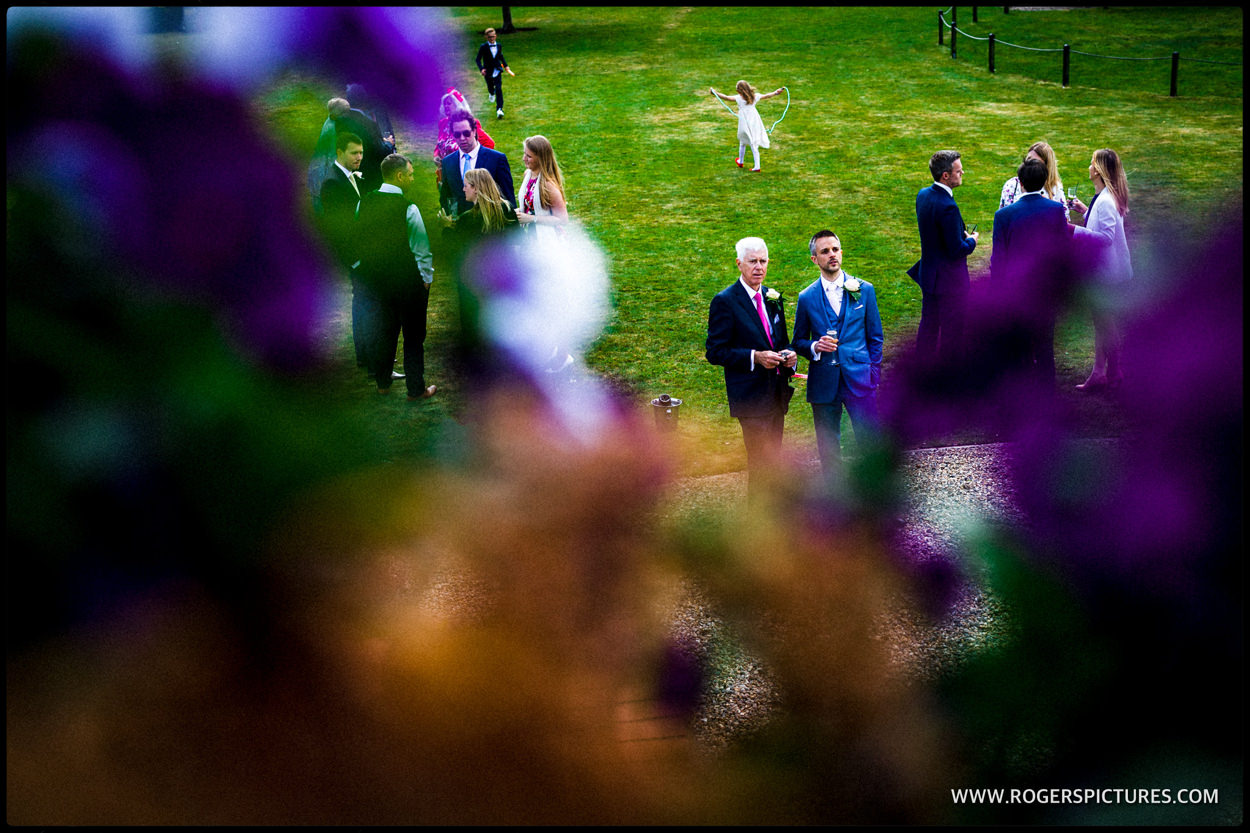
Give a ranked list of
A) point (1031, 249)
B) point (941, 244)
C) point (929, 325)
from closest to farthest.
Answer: point (1031, 249) → point (941, 244) → point (929, 325)

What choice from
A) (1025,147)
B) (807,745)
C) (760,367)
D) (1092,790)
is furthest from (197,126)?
(1025,147)

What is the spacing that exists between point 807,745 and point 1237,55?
24.4 metres

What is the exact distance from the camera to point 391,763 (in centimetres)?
515

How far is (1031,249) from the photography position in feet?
26.7

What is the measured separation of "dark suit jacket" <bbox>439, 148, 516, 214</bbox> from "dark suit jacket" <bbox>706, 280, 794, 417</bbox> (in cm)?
310

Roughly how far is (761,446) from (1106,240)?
338cm

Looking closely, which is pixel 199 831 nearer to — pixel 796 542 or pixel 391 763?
pixel 391 763

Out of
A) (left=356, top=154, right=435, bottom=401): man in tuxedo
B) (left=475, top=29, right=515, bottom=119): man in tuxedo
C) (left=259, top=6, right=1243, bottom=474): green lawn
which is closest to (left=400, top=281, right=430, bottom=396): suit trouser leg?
(left=356, top=154, right=435, bottom=401): man in tuxedo

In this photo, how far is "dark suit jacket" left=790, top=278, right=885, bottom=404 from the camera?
277 inches

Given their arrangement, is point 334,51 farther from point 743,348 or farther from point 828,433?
point 828,433

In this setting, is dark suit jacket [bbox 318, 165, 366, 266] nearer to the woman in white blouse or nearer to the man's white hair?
the man's white hair

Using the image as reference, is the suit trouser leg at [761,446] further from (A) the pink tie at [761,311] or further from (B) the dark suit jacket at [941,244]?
(B) the dark suit jacket at [941,244]

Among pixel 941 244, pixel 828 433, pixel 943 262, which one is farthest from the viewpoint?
pixel 943 262

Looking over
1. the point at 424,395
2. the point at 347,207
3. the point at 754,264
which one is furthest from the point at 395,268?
the point at 754,264
